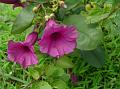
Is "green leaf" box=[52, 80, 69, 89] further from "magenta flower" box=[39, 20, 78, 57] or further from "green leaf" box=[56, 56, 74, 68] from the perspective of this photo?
"magenta flower" box=[39, 20, 78, 57]

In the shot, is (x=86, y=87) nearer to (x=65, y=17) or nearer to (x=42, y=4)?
(x=65, y=17)

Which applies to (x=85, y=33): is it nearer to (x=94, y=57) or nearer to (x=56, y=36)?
(x=56, y=36)

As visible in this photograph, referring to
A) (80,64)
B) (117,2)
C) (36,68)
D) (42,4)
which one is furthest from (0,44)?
(117,2)

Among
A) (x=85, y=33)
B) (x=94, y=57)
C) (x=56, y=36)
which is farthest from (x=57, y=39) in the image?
(x=94, y=57)

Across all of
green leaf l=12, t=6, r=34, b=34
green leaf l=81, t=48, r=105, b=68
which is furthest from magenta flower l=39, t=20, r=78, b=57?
green leaf l=81, t=48, r=105, b=68

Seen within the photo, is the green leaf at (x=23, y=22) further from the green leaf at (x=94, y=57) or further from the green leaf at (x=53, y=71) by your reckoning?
the green leaf at (x=94, y=57)

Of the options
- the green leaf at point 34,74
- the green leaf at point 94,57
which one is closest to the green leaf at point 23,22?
the green leaf at point 34,74
